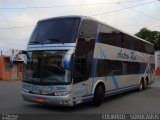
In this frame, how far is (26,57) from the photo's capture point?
12773 mm

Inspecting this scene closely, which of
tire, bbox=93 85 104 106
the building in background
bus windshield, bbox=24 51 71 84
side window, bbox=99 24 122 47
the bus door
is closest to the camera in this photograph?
bus windshield, bbox=24 51 71 84

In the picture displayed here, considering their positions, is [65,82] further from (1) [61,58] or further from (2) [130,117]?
(2) [130,117]

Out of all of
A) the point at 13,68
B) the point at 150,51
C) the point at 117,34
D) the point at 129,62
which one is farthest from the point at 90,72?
the point at 13,68

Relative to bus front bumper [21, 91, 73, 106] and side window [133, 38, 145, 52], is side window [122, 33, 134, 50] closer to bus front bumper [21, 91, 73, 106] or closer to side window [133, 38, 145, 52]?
side window [133, 38, 145, 52]

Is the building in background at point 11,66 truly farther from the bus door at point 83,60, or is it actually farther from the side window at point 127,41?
the bus door at point 83,60

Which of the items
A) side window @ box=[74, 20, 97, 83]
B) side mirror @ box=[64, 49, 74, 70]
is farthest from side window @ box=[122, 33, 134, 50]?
side mirror @ box=[64, 49, 74, 70]

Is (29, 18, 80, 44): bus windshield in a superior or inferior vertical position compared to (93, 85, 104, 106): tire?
superior

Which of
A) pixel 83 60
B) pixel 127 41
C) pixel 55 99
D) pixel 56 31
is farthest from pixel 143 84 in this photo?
pixel 55 99

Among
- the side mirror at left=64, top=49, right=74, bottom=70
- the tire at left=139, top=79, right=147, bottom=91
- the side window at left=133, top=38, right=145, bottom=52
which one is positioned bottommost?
the tire at left=139, top=79, right=147, bottom=91

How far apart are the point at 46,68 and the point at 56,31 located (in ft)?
5.11

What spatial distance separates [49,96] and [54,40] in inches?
85.5

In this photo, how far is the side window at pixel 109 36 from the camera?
14089 millimetres

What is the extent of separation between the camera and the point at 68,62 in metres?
11.4

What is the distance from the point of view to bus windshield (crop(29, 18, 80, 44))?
470 inches
